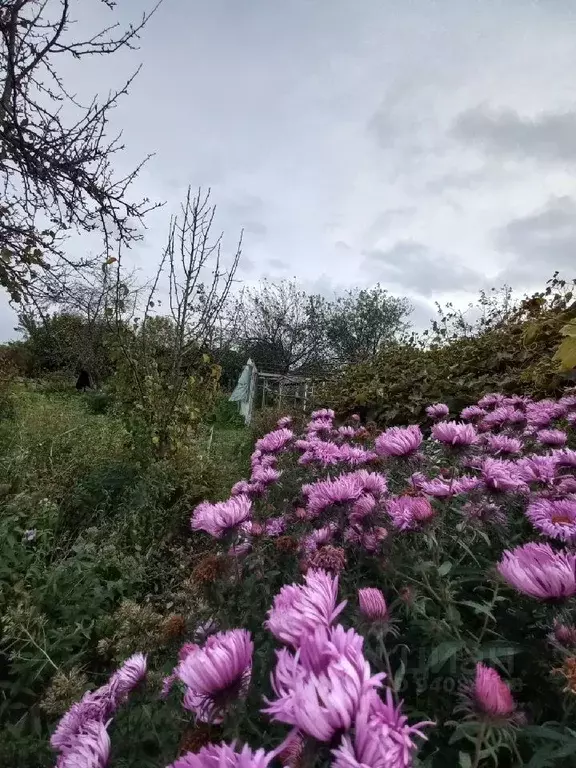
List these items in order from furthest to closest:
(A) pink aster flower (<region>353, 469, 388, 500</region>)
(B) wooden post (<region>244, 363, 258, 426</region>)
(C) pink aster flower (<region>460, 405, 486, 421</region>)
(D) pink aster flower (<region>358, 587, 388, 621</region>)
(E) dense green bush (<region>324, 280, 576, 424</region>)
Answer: (B) wooden post (<region>244, 363, 258, 426</region>)
(E) dense green bush (<region>324, 280, 576, 424</region>)
(C) pink aster flower (<region>460, 405, 486, 421</region>)
(A) pink aster flower (<region>353, 469, 388, 500</region>)
(D) pink aster flower (<region>358, 587, 388, 621</region>)

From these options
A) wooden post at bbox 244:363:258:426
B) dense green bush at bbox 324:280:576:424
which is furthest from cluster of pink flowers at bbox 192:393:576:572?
wooden post at bbox 244:363:258:426

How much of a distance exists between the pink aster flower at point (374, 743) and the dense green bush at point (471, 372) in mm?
3535

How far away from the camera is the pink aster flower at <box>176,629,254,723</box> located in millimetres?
647

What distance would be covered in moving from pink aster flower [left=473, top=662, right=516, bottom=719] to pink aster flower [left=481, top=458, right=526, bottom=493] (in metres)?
0.75

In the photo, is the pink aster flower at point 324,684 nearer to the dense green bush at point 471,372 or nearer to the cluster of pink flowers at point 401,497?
the cluster of pink flowers at point 401,497

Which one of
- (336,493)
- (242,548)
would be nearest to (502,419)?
(336,493)

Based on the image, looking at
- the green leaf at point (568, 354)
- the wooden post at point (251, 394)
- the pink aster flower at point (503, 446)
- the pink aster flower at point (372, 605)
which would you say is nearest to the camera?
the pink aster flower at point (372, 605)

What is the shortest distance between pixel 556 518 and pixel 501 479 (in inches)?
10.9

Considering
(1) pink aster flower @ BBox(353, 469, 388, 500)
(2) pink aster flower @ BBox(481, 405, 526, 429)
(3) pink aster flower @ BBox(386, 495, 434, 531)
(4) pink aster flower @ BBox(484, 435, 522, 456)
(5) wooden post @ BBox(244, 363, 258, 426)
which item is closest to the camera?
(3) pink aster flower @ BBox(386, 495, 434, 531)

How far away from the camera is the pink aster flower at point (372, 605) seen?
2.75 feet

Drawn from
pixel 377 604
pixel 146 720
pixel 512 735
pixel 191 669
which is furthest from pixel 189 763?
pixel 146 720

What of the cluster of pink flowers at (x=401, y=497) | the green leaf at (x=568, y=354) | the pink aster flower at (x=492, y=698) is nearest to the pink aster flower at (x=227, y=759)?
the pink aster flower at (x=492, y=698)

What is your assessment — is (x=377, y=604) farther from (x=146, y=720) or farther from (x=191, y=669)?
(x=146, y=720)

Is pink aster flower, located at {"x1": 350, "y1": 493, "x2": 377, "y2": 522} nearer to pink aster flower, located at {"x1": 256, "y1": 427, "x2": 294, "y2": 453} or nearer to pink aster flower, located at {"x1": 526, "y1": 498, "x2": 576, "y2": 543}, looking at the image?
pink aster flower, located at {"x1": 526, "y1": 498, "x2": 576, "y2": 543}
